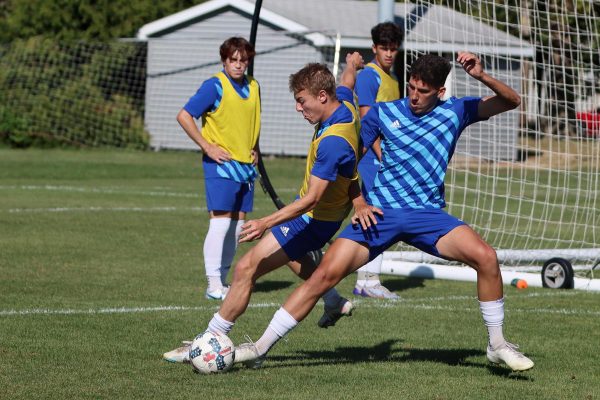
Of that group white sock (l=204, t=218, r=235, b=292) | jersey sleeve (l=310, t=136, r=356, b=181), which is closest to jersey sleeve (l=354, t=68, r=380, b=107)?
white sock (l=204, t=218, r=235, b=292)

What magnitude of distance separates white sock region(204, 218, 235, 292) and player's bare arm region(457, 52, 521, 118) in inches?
144

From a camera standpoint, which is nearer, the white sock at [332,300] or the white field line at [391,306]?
the white sock at [332,300]

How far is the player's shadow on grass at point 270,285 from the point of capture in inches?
428

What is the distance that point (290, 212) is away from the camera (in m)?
6.90

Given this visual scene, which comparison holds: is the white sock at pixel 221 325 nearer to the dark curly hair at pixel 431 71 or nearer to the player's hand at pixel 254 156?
the dark curly hair at pixel 431 71

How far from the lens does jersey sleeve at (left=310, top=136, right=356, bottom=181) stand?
6984 millimetres

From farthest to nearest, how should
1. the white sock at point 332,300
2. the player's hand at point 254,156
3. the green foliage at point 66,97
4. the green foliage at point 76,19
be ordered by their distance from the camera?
the green foliage at point 76,19, the green foliage at point 66,97, the player's hand at point 254,156, the white sock at point 332,300

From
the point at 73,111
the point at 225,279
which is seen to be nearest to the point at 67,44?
the point at 73,111

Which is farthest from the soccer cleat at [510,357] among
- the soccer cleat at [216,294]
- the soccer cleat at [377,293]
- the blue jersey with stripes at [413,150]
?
the soccer cleat at [216,294]

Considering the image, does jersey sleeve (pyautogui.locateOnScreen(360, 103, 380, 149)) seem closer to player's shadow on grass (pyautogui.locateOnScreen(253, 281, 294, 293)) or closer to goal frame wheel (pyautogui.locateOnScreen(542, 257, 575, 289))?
player's shadow on grass (pyautogui.locateOnScreen(253, 281, 294, 293))

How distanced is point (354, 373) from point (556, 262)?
4501mm

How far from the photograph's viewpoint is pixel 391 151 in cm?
730

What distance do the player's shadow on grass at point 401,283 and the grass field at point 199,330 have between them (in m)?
0.02

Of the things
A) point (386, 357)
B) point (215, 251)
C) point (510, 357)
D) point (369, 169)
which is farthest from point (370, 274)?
point (510, 357)
